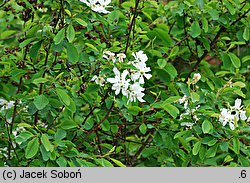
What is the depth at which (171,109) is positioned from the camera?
213cm

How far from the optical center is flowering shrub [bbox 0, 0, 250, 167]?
6.77 feet

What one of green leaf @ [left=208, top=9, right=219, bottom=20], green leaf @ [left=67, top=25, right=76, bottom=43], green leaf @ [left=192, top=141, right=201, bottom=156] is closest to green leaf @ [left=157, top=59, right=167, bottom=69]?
green leaf @ [left=208, top=9, right=219, bottom=20]

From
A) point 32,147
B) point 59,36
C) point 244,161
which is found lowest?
point 244,161

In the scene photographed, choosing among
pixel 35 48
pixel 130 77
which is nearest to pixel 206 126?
pixel 130 77

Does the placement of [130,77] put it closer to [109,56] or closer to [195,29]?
[109,56]

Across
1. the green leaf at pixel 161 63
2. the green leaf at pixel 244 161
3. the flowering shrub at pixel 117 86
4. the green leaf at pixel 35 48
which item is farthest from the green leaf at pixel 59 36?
the green leaf at pixel 244 161

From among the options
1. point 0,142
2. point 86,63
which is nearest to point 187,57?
point 86,63

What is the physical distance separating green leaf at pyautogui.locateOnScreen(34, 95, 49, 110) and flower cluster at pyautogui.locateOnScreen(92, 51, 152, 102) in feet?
0.84

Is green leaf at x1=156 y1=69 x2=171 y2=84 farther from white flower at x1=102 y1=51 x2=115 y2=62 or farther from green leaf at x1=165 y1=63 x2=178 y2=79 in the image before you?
white flower at x1=102 y1=51 x2=115 y2=62

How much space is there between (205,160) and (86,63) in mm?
727

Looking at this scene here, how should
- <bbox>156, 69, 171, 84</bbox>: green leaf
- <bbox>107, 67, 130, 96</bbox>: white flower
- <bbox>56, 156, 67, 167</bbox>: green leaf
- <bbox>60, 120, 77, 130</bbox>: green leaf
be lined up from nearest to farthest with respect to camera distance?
<bbox>107, 67, 130, 96</bbox>: white flower → <bbox>56, 156, 67, 167</bbox>: green leaf → <bbox>60, 120, 77, 130</bbox>: green leaf → <bbox>156, 69, 171, 84</bbox>: green leaf

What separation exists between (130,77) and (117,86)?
7 centimetres

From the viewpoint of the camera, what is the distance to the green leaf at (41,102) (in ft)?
6.72

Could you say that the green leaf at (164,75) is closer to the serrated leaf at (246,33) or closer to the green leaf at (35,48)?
the serrated leaf at (246,33)
